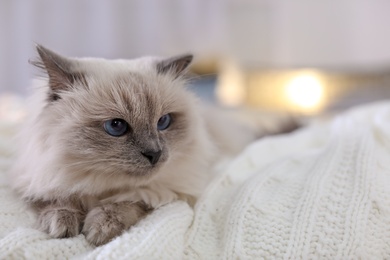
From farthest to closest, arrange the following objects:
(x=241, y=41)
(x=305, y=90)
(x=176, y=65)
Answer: (x=241, y=41) → (x=305, y=90) → (x=176, y=65)

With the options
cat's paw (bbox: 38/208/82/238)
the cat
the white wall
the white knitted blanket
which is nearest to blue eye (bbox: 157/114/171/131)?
the cat

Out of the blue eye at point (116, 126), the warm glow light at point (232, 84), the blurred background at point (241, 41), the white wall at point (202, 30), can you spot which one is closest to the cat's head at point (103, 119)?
the blue eye at point (116, 126)

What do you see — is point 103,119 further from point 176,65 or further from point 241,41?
point 241,41

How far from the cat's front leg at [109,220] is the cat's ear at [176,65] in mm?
418

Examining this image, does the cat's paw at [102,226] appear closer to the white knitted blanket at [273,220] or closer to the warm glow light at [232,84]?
the white knitted blanket at [273,220]

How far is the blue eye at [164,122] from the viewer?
1.13 metres

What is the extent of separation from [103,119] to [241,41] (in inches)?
133

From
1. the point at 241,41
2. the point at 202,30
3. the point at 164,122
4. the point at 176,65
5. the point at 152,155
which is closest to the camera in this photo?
the point at 152,155

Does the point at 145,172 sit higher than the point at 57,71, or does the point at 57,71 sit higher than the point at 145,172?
the point at 57,71

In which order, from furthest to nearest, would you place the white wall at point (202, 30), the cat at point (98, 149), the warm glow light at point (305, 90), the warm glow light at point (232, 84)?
1. the warm glow light at point (232, 84)
2. the warm glow light at point (305, 90)
3. the white wall at point (202, 30)
4. the cat at point (98, 149)

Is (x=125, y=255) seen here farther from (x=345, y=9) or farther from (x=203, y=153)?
(x=345, y=9)

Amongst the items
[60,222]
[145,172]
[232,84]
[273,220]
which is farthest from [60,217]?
[232,84]

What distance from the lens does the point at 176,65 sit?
1.25 meters

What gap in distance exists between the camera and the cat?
1012 mm
